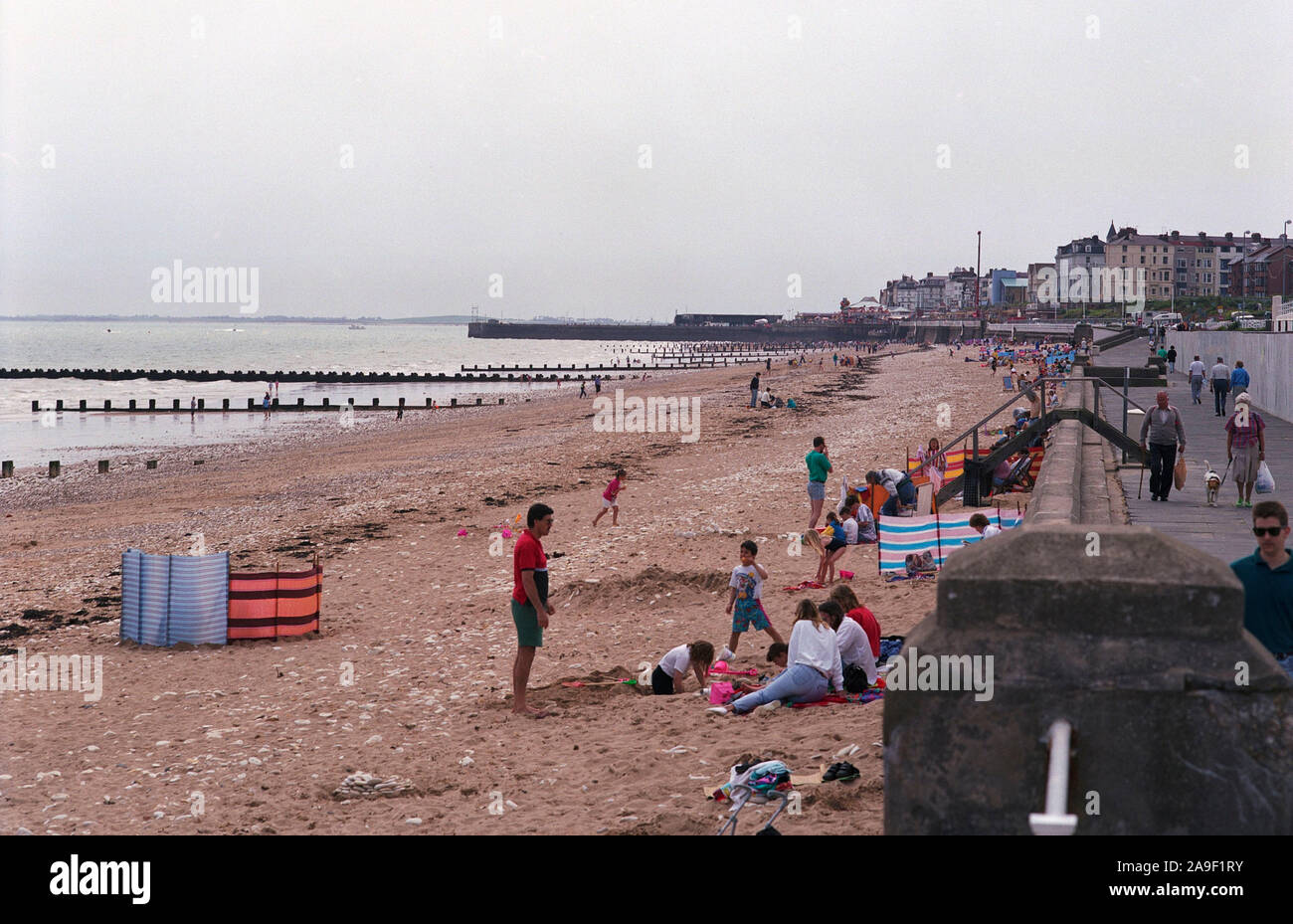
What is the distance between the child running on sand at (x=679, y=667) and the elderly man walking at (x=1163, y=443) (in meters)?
8.06

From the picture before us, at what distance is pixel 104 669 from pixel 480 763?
5.33 meters

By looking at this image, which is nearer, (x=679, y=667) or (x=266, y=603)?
(x=679, y=667)

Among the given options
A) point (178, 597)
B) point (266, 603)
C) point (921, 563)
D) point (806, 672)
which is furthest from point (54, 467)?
point (806, 672)

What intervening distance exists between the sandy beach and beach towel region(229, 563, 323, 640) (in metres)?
0.20

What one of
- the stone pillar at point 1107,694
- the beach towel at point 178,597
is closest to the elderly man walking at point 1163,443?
the beach towel at point 178,597

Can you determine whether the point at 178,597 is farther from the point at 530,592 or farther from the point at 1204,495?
the point at 1204,495

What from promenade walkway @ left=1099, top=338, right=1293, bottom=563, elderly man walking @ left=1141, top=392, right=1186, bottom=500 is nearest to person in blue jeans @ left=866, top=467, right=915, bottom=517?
promenade walkway @ left=1099, top=338, right=1293, bottom=563

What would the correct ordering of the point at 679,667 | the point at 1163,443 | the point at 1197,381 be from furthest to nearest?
the point at 1197,381 → the point at 1163,443 → the point at 679,667

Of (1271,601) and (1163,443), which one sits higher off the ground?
(1163,443)

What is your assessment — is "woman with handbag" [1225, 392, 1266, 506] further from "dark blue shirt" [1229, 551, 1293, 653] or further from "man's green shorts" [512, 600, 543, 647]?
"man's green shorts" [512, 600, 543, 647]

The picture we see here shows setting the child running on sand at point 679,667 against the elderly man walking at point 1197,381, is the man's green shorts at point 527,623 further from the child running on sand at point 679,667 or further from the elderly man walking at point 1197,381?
the elderly man walking at point 1197,381

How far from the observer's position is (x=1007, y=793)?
95.0 inches

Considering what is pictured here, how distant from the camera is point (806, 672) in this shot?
7992mm

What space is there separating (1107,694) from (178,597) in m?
11.0
